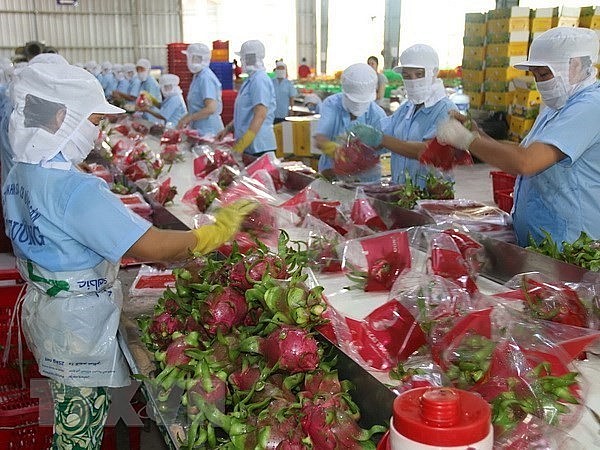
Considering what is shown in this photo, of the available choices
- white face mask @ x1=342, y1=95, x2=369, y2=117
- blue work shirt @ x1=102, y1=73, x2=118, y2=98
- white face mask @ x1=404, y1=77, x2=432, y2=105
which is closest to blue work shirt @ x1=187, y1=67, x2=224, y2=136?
white face mask @ x1=342, y1=95, x2=369, y2=117

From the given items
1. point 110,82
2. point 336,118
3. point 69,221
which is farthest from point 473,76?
point 69,221

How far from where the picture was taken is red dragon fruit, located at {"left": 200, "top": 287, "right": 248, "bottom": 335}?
1616 mm

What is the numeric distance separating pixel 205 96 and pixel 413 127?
3003 mm

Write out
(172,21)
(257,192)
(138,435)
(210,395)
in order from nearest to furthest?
(210,395), (138,435), (257,192), (172,21)

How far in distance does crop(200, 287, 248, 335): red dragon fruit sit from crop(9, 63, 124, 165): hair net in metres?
0.60

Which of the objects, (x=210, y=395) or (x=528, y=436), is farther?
(x=210, y=395)

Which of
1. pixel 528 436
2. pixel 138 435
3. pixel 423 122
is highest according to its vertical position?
pixel 423 122

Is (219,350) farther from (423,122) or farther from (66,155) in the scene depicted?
(423,122)

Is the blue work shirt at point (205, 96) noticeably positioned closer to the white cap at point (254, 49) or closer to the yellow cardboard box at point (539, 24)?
the white cap at point (254, 49)

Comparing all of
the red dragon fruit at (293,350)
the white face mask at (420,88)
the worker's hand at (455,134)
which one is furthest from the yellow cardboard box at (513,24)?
the red dragon fruit at (293,350)

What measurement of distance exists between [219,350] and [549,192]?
164 centimetres

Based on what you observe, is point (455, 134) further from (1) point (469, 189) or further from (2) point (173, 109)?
(2) point (173, 109)

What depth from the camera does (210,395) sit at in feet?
4.66

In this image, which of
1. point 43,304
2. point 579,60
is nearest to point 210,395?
point 43,304
